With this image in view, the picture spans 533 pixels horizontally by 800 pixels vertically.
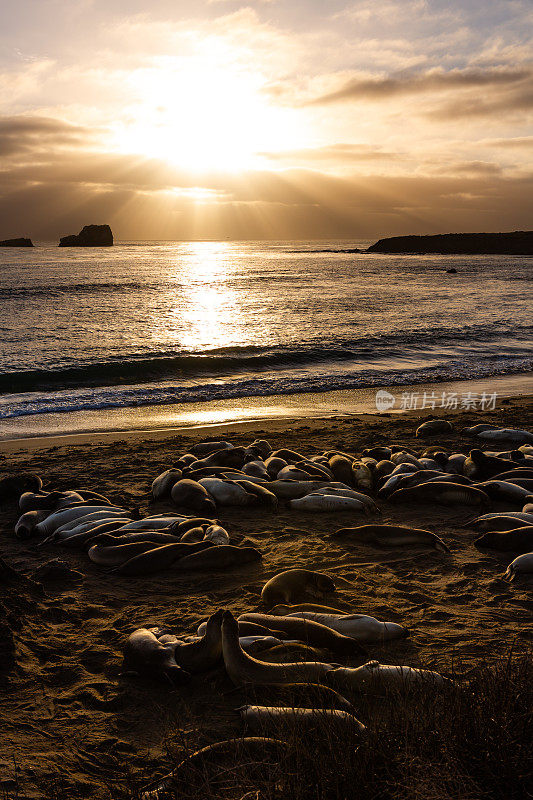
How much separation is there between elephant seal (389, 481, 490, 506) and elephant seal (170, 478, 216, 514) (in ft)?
7.78

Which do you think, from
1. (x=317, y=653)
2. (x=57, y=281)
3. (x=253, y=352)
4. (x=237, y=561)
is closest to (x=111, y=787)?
(x=317, y=653)

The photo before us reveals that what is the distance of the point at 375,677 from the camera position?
11.7 feet

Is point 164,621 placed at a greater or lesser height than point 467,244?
lesser

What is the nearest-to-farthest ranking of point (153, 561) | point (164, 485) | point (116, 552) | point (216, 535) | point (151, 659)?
point (151, 659)
point (153, 561)
point (116, 552)
point (216, 535)
point (164, 485)

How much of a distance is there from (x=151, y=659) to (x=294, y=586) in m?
1.43

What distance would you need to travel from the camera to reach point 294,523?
7113 mm

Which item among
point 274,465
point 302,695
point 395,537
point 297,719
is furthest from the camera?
point 274,465

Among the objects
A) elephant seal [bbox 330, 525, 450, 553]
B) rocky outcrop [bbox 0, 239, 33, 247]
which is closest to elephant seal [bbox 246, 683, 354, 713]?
elephant seal [bbox 330, 525, 450, 553]

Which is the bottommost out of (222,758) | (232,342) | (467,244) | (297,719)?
(222,758)

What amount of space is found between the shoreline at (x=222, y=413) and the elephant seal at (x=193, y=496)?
459 cm

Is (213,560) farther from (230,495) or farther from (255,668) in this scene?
(255,668)

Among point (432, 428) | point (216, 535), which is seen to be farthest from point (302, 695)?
point (432, 428)

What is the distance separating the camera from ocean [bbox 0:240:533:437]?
55.3 feet

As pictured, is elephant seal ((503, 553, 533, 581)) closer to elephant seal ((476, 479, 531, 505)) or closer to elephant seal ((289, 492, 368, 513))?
elephant seal ((476, 479, 531, 505))
